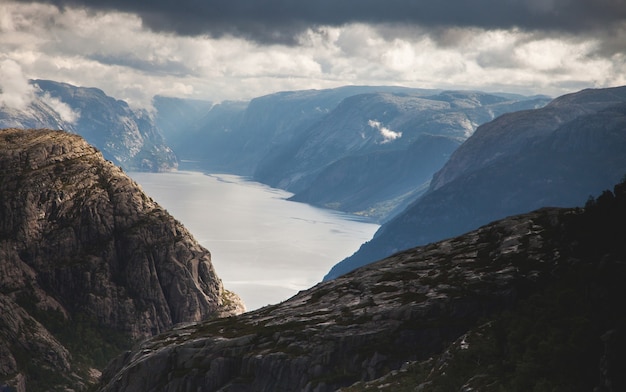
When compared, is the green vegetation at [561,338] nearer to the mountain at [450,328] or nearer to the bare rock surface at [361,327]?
the mountain at [450,328]

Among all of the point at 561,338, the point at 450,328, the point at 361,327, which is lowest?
the point at 561,338

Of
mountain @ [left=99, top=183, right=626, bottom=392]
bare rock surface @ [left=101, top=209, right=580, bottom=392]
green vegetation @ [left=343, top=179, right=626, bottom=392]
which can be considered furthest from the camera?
bare rock surface @ [left=101, top=209, right=580, bottom=392]

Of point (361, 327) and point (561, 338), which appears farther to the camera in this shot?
point (361, 327)

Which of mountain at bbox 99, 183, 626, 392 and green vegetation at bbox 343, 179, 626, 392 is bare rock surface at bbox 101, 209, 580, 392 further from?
green vegetation at bbox 343, 179, 626, 392

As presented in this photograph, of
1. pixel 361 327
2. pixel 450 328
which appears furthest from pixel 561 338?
pixel 361 327

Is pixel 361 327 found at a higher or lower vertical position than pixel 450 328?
higher

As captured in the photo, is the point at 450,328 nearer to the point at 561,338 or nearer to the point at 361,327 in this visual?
the point at 361,327

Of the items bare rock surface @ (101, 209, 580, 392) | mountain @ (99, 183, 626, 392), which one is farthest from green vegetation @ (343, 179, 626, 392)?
bare rock surface @ (101, 209, 580, 392)

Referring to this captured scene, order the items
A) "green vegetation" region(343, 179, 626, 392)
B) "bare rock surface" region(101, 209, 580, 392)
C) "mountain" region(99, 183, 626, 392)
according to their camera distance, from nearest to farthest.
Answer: "green vegetation" region(343, 179, 626, 392)
"mountain" region(99, 183, 626, 392)
"bare rock surface" region(101, 209, 580, 392)

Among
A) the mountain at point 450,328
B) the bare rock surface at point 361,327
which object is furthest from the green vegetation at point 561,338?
the bare rock surface at point 361,327

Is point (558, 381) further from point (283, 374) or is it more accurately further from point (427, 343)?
point (283, 374)
